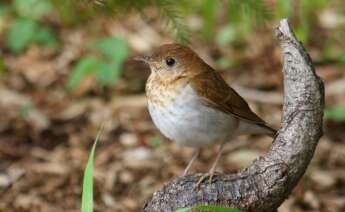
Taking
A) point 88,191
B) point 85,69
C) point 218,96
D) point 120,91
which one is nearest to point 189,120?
point 218,96

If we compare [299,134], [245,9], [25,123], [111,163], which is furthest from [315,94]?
[25,123]

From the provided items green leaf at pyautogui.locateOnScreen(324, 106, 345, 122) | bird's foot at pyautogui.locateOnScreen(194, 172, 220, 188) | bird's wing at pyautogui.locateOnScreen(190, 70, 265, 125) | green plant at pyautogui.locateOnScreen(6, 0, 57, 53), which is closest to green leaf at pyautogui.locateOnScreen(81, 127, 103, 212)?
bird's foot at pyautogui.locateOnScreen(194, 172, 220, 188)

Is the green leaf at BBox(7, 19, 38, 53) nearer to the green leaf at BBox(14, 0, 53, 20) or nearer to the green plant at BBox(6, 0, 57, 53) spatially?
the green plant at BBox(6, 0, 57, 53)

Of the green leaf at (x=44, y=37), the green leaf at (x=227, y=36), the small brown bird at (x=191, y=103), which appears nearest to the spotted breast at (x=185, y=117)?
the small brown bird at (x=191, y=103)

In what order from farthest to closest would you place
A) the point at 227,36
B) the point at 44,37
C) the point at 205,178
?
the point at 227,36 < the point at 44,37 < the point at 205,178

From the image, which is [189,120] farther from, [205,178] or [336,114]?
[336,114]

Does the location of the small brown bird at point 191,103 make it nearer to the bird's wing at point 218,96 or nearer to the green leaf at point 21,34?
the bird's wing at point 218,96

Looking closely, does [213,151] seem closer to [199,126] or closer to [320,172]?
[320,172]

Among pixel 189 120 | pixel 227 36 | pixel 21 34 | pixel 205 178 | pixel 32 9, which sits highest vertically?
pixel 189 120
